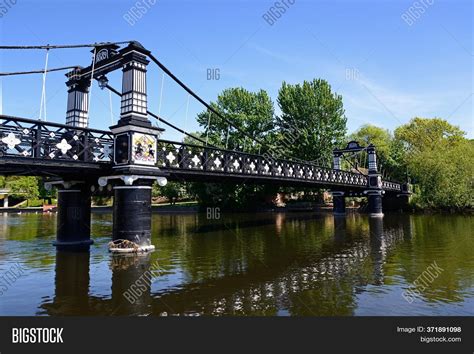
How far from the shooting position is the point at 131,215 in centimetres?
1425

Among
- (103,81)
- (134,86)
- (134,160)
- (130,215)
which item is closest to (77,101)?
(103,81)

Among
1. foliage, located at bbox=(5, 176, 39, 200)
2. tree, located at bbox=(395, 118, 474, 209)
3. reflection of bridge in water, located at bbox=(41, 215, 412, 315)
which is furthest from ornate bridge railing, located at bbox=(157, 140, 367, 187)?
foliage, located at bbox=(5, 176, 39, 200)

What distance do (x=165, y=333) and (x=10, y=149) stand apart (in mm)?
8848

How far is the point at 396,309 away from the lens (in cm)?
761

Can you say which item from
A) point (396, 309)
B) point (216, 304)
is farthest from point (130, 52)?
point (396, 309)

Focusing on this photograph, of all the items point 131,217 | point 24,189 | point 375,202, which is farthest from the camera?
point 24,189

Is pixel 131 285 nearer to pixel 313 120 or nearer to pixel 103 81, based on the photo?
pixel 103 81

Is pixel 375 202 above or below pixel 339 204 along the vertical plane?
above

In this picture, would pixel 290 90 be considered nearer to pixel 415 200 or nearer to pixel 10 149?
pixel 415 200

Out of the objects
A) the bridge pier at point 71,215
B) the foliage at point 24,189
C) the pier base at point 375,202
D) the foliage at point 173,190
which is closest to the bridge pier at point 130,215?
the bridge pier at point 71,215

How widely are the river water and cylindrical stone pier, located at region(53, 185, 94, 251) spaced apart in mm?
966

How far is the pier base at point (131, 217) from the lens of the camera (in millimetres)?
14203

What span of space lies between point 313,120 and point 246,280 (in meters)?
41.5

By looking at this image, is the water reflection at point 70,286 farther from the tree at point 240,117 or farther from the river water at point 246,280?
the tree at point 240,117
